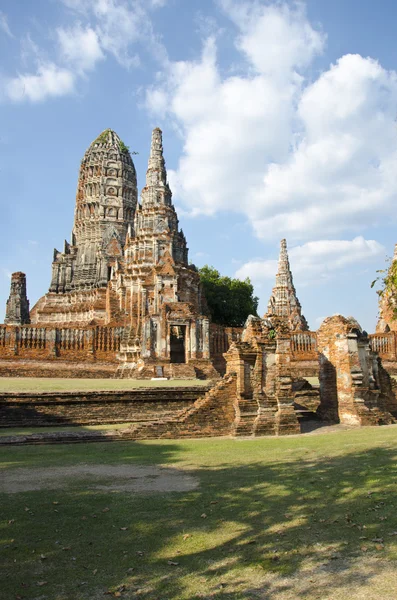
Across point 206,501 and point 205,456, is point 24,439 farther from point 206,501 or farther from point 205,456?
point 206,501

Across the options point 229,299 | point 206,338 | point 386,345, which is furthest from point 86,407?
point 229,299

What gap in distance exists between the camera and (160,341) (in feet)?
99.6

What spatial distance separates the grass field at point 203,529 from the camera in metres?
4.02

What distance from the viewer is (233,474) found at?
8.00 metres

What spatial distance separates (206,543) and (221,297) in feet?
163

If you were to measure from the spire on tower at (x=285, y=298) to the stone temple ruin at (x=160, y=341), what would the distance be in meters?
0.15

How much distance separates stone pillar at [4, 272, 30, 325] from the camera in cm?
4778

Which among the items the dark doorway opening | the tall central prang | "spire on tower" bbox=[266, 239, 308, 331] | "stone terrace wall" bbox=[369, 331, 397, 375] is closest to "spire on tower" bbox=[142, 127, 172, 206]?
the tall central prang

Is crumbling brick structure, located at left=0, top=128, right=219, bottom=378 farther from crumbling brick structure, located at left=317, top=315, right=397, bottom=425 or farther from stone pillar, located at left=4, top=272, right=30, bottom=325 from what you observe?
crumbling brick structure, located at left=317, top=315, right=397, bottom=425

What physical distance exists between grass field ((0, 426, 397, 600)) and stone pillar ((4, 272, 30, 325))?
1609 inches

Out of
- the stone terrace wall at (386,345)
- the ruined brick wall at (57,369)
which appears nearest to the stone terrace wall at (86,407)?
the ruined brick wall at (57,369)

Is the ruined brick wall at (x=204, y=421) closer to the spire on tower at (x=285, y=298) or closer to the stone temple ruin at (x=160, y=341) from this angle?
the stone temple ruin at (x=160, y=341)

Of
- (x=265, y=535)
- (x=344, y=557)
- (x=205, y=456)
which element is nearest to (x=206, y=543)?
(x=265, y=535)

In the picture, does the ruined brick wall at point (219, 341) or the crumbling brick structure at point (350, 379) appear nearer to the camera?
the crumbling brick structure at point (350, 379)
